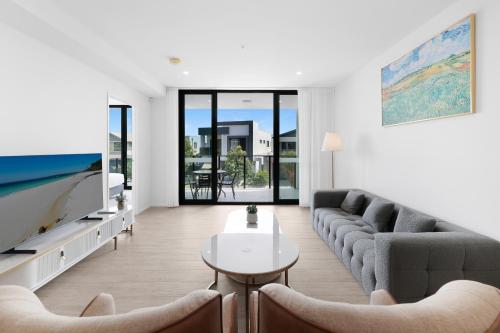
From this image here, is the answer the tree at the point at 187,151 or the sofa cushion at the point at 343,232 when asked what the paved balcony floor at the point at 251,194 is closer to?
the tree at the point at 187,151

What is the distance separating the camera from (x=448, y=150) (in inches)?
96.0

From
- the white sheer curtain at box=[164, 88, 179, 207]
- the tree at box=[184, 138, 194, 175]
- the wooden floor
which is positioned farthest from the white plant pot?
the tree at box=[184, 138, 194, 175]

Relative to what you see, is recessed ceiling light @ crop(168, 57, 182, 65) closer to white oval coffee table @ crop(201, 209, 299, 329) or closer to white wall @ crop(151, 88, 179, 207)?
white wall @ crop(151, 88, 179, 207)

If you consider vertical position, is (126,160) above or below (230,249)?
above

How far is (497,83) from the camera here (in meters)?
1.97

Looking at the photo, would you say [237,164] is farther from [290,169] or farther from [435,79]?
[435,79]

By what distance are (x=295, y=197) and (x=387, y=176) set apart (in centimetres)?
275

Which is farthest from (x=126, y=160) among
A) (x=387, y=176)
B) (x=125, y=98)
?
(x=387, y=176)

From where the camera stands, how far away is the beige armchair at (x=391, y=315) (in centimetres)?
68

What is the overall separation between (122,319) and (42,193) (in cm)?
238

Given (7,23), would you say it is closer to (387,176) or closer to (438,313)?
(438,313)

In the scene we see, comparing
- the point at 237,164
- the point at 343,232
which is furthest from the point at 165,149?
the point at 343,232

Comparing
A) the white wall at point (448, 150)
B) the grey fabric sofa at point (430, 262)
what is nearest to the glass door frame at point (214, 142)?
the white wall at point (448, 150)

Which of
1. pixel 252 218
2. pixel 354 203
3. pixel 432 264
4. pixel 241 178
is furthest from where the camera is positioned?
pixel 241 178
